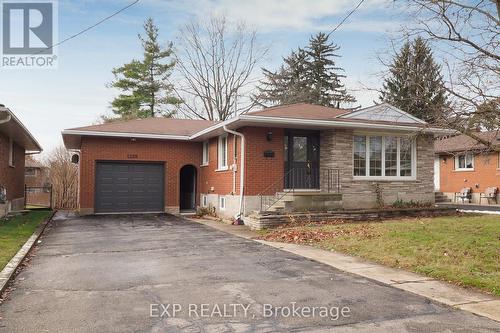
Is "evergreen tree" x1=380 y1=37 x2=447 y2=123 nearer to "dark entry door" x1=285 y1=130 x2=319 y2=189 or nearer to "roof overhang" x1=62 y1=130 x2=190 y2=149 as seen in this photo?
"dark entry door" x1=285 y1=130 x2=319 y2=189

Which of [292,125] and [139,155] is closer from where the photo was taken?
[292,125]

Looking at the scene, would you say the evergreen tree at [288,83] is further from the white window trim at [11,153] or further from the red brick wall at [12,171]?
the white window trim at [11,153]

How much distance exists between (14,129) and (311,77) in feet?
103

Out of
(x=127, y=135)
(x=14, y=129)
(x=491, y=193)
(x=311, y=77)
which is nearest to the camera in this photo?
(x=14, y=129)

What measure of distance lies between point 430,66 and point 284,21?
705cm

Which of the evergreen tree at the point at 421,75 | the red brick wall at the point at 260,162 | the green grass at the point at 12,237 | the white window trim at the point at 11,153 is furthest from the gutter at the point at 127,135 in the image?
the evergreen tree at the point at 421,75

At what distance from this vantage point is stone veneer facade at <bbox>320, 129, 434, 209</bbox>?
15.2m

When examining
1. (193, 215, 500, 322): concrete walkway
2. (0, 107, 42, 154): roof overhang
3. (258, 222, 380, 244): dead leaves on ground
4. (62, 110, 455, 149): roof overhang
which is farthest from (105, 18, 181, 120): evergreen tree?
(193, 215, 500, 322): concrete walkway

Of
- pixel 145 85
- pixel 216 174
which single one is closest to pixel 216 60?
pixel 145 85

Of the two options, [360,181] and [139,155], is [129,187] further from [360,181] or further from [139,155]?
[360,181]

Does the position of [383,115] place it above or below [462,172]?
above

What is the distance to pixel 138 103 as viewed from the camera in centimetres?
3894

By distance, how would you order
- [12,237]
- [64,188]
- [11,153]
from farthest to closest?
[64,188] < [11,153] < [12,237]

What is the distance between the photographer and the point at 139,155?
19.0m
